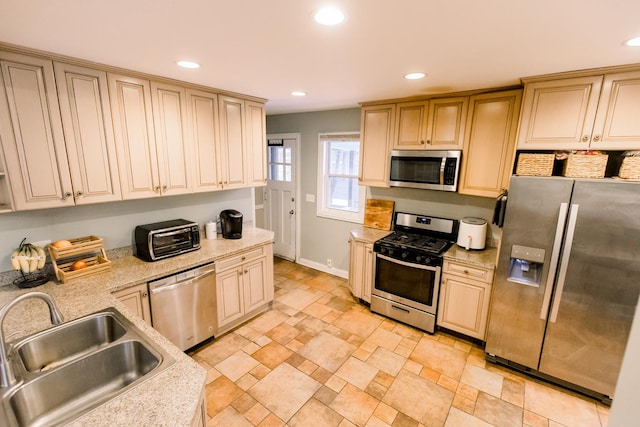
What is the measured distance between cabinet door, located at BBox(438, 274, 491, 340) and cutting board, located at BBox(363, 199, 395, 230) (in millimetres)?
1079

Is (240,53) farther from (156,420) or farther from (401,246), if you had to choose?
(401,246)

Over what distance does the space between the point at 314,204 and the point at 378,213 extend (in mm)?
1133

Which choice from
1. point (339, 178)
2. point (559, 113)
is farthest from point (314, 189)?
point (559, 113)

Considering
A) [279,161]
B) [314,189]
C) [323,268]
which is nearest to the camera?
[314,189]

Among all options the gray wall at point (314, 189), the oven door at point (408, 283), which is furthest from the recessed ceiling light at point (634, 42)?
the gray wall at point (314, 189)

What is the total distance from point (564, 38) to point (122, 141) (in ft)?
9.72

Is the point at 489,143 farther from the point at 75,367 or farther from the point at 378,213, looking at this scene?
the point at 75,367

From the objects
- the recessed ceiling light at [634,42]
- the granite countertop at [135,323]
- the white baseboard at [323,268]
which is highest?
the recessed ceiling light at [634,42]

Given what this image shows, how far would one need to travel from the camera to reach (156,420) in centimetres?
106

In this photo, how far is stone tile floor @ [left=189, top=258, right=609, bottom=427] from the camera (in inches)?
82.0

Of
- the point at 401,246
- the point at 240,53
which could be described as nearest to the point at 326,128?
the point at 401,246

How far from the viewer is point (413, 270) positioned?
303cm

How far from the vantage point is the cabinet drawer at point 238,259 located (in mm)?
2764

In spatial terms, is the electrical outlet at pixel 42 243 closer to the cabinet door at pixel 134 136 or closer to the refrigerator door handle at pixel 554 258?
the cabinet door at pixel 134 136
